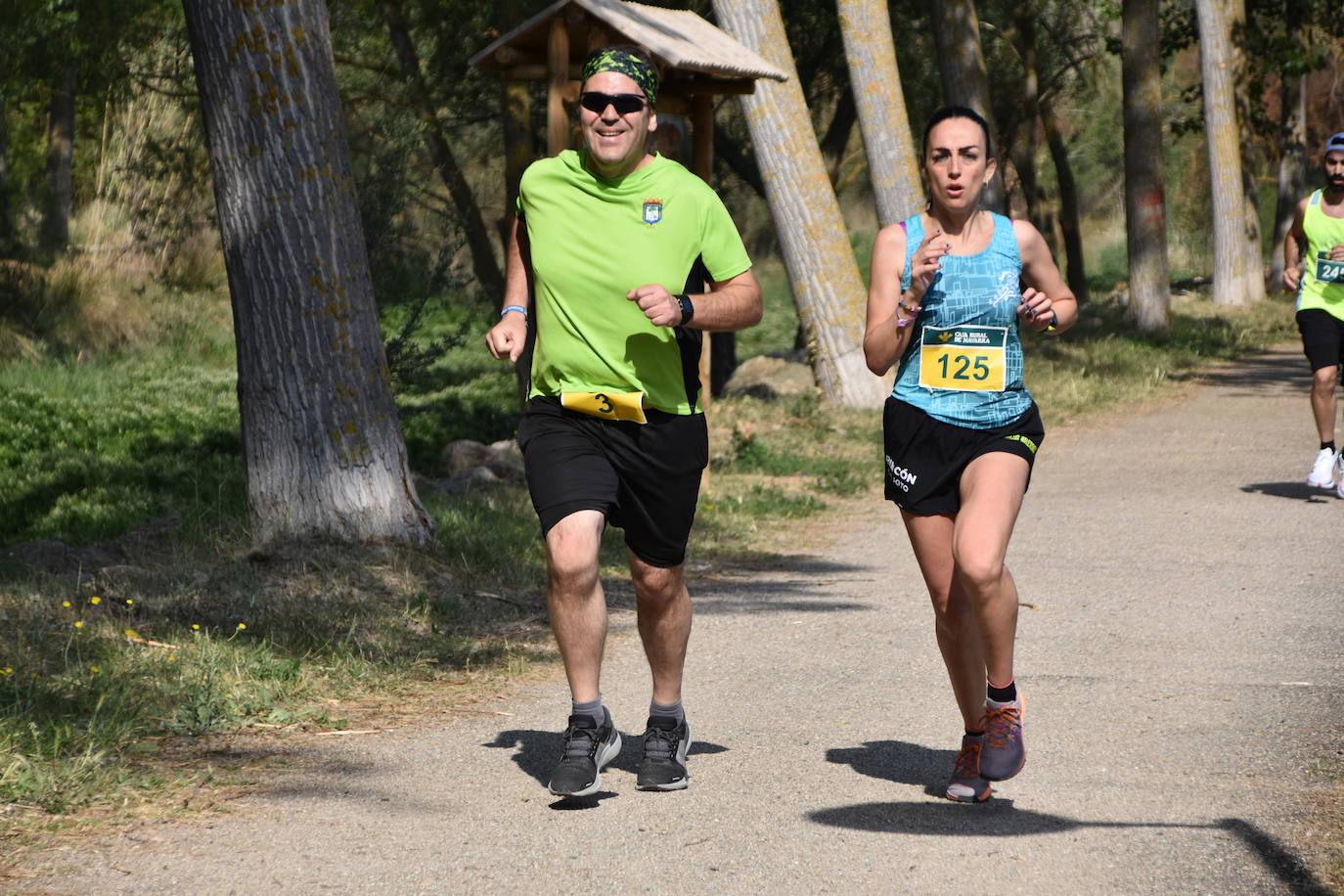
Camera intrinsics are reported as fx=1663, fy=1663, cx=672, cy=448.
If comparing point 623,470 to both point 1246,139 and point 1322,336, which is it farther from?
point 1246,139

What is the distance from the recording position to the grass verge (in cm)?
498

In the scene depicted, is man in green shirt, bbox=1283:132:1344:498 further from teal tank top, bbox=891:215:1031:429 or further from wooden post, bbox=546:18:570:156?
teal tank top, bbox=891:215:1031:429

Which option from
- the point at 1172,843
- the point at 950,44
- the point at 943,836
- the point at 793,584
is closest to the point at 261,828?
the point at 943,836

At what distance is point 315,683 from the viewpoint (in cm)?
588

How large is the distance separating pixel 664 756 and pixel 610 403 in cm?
105

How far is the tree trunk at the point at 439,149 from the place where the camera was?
59.0 ft

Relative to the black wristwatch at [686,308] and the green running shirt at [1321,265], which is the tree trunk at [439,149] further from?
the black wristwatch at [686,308]

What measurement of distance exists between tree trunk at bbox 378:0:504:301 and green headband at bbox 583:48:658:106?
12768mm

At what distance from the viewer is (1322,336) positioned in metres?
9.80

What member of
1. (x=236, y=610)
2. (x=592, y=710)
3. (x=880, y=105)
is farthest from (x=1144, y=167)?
(x=592, y=710)

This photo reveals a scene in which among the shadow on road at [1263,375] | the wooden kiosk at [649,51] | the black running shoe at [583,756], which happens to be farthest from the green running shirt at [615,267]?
the shadow on road at [1263,375]

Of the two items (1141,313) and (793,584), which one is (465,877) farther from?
(1141,313)

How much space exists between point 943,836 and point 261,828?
5.88 ft

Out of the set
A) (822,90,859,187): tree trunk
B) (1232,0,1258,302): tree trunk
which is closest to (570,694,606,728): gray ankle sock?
(822,90,859,187): tree trunk
